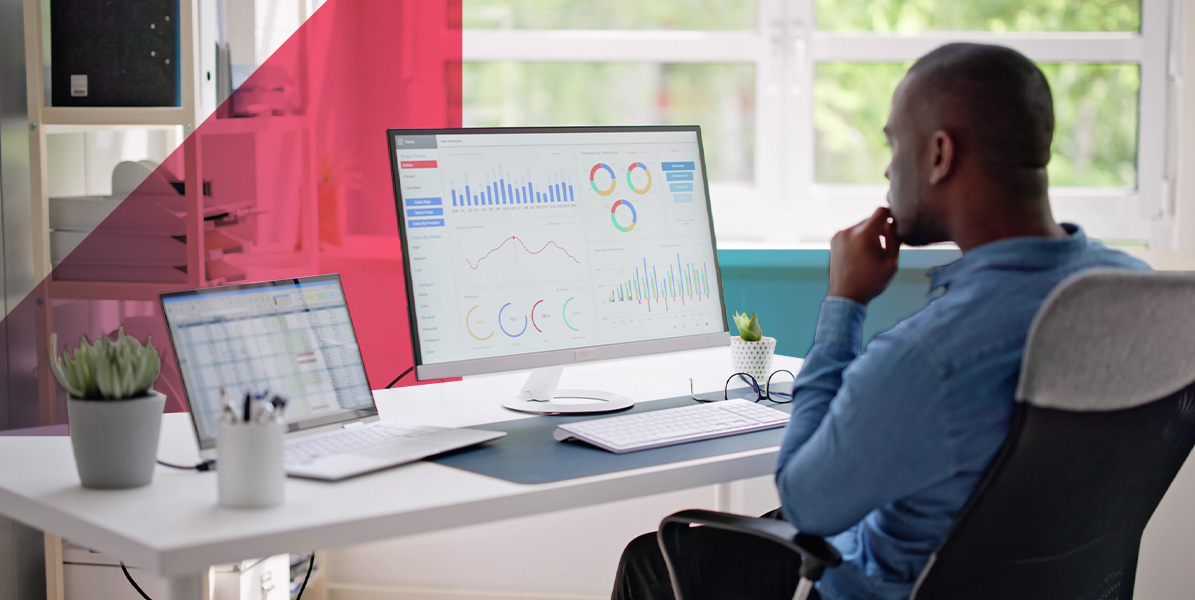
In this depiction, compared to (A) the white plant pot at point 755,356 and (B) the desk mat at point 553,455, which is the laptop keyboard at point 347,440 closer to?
(B) the desk mat at point 553,455

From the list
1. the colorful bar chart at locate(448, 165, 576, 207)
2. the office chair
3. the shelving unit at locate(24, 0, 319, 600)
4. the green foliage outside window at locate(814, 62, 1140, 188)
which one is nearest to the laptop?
the colorful bar chart at locate(448, 165, 576, 207)

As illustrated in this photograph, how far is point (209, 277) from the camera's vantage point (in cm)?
217

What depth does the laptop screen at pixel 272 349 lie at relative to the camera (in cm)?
127

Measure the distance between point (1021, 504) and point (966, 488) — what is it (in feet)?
0.21

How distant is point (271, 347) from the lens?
1.35 meters

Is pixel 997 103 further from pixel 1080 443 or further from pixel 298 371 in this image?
pixel 298 371

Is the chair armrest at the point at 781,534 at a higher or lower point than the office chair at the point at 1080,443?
lower

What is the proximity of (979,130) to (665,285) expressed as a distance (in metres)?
0.71

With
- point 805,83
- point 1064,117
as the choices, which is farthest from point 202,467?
point 1064,117

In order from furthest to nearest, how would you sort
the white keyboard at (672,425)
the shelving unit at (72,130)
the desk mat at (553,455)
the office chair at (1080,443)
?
the shelving unit at (72,130)
the white keyboard at (672,425)
the desk mat at (553,455)
the office chair at (1080,443)

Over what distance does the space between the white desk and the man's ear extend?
→ 44 cm

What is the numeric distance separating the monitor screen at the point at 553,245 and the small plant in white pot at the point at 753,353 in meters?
0.08

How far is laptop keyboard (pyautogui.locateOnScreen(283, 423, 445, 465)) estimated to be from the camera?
129cm

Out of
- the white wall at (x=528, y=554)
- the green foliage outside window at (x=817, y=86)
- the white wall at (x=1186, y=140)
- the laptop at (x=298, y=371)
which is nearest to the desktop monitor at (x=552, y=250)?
the laptop at (x=298, y=371)
